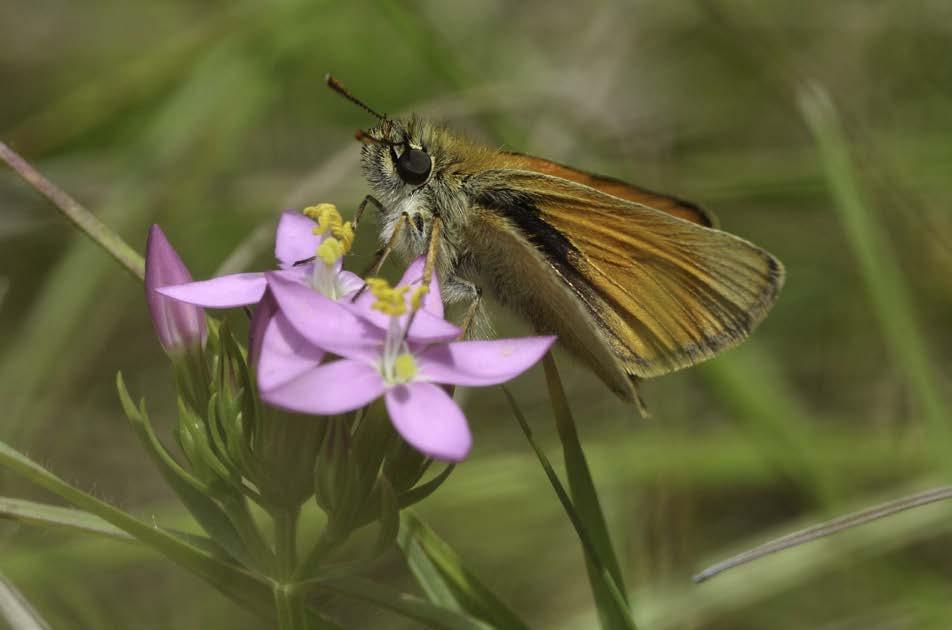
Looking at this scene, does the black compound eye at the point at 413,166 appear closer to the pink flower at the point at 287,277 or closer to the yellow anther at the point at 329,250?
the pink flower at the point at 287,277

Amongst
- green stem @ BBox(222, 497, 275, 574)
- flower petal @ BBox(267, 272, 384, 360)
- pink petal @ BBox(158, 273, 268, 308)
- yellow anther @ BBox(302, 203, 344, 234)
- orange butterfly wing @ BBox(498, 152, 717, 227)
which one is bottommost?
green stem @ BBox(222, 497, 275, 574)

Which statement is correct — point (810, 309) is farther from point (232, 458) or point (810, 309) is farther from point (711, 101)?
point (232, 458)

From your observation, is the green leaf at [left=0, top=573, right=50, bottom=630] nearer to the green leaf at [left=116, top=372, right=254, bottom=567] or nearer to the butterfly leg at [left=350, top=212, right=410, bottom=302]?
the green leaf at [left=116, top=372, right=254, bottom=567]

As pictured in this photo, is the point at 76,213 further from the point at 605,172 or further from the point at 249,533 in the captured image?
the point at 605,172

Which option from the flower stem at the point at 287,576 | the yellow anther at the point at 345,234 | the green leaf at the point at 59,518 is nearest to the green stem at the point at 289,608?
the flower stem at the point at 287,576

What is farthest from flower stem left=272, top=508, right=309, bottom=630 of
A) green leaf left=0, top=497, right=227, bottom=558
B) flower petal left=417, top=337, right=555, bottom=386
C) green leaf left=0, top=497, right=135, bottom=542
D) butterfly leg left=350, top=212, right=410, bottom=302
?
butterfly leg left=350, top=212, right=410, bottom=302

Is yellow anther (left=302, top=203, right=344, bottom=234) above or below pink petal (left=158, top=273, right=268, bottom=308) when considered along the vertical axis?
above

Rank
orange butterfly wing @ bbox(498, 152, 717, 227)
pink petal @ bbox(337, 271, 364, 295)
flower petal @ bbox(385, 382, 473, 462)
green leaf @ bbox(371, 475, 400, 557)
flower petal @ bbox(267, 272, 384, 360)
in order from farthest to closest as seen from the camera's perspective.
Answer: orange butterfly wing @ bbox(498, 152, 717, 227) → pink petal @ bbox(337, 271, 364, 295) → flower petal @ bbox(267, 272, 384, 360) → green leaf @ bbox(371, 475, 400, 557) → flower petal @ bbox(385, 382, 473, 462)
